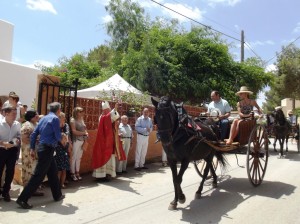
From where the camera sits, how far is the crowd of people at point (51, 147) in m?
6.26

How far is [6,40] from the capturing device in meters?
19.0

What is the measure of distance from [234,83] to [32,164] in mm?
15082

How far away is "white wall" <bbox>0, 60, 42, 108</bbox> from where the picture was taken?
14570 mm

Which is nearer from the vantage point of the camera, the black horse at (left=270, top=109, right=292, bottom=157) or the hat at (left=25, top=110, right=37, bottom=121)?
the hat at (left=25, top=110, right=37, bottom=121)

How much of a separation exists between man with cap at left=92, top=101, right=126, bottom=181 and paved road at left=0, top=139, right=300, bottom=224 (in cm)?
30

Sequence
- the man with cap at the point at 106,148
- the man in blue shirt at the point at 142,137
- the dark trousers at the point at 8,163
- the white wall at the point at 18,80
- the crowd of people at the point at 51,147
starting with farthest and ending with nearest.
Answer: the white wall at the point at 18,80 < the man in blue shirt at the point at 142,137 < the man with cap at the point at 106,148 < the dark trousers at the point at 8,163 < the crowd of people at the point at 51,147

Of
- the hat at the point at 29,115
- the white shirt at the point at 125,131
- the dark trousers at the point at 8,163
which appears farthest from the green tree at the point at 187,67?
the dark trousers at the point at 8,163

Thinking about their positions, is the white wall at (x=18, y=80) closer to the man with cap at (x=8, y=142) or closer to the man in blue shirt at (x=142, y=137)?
the man in blue shirt at (x=142, y=137)

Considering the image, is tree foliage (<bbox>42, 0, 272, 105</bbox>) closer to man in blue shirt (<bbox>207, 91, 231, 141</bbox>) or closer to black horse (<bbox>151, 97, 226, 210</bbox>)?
man in blue shirt (<bbox>207, 91, 231, 141</bbox>)

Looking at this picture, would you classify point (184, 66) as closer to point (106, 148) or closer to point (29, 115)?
point (106, 148)

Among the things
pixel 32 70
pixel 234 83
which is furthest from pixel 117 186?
pixel 234 83

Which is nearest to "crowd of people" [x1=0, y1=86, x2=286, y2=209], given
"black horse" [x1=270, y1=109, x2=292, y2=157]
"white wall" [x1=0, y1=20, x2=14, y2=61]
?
"black horse" [x1=270, y1=109, x2=292, y2=157]

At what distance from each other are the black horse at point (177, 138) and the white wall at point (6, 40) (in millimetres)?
15282

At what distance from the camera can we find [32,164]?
277 inches
